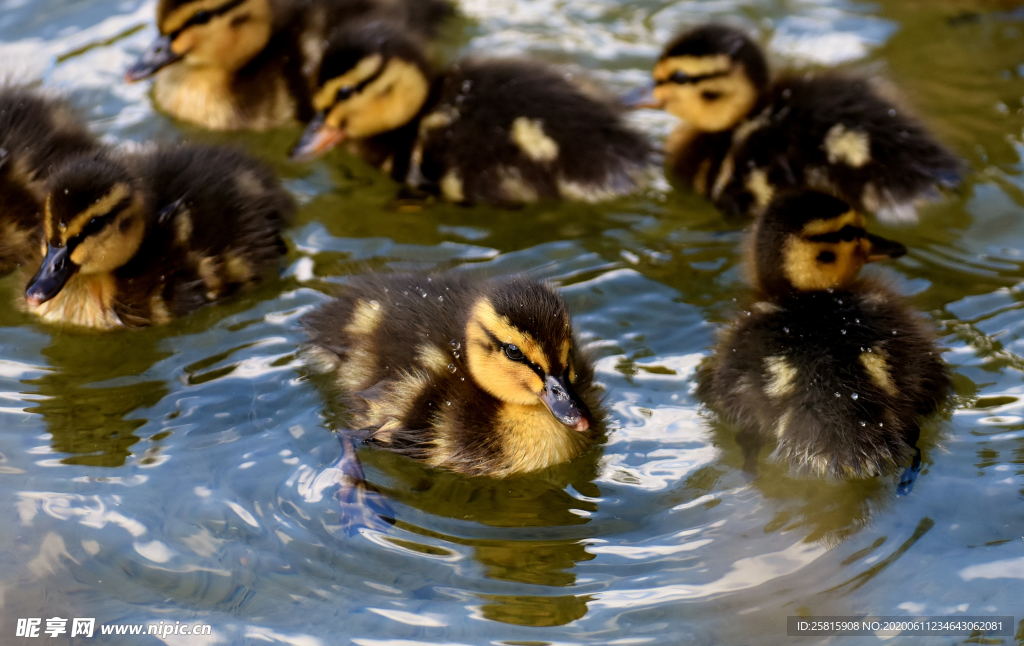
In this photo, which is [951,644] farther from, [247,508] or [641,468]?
[247,508]

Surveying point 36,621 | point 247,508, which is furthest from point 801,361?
point 36,621

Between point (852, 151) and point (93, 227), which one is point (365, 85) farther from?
point (852, 151)

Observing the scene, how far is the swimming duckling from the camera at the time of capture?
2.17 m

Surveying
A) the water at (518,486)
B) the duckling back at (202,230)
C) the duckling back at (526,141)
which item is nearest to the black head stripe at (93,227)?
the duckling back at (202,230)

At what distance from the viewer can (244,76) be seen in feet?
12.2

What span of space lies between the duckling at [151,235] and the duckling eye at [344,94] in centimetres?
43

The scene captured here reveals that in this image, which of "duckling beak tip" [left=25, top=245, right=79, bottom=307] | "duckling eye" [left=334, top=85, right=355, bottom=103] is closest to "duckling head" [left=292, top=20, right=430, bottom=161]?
"duckling eye" [left=334, top=85, right=355, bottom=103]

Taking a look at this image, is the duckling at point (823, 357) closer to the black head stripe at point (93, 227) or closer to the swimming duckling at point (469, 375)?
the swimming duckling at point (469, 375)

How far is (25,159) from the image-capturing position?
9.44 feet

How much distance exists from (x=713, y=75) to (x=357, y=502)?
1780 mm

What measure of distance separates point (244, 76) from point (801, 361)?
2344mm

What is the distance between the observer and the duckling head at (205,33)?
358 cm

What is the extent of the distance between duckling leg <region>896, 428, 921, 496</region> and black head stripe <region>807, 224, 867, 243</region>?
481 mm

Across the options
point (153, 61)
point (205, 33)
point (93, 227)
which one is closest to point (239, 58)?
point (205, 33)
